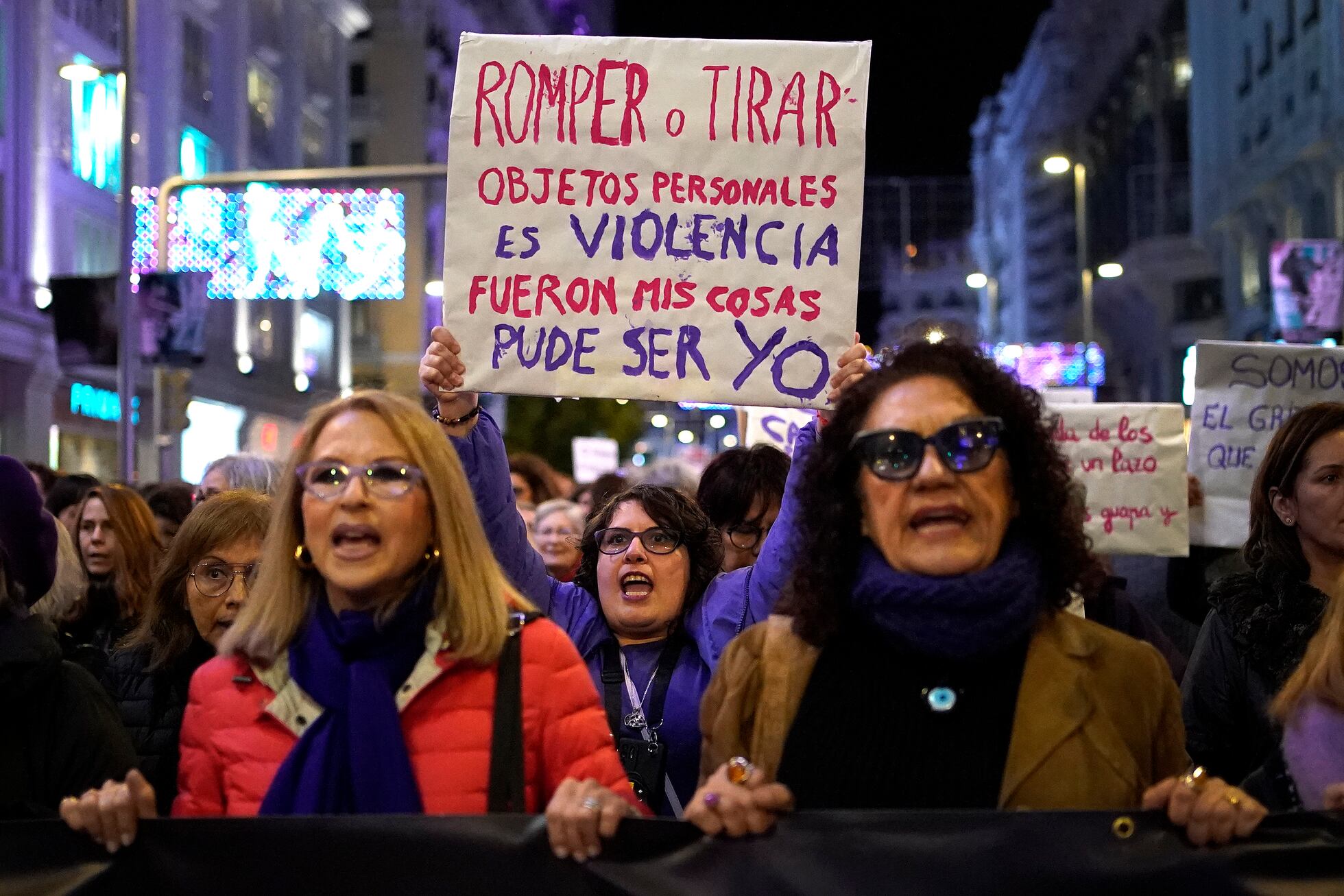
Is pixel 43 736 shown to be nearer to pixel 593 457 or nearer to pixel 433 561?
pixel 433 561

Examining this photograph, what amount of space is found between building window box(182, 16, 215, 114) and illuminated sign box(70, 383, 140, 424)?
816cm

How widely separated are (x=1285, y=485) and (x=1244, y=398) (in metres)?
2.78

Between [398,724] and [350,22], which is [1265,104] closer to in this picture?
[350,22]

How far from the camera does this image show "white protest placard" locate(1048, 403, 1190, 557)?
6941 millimetres

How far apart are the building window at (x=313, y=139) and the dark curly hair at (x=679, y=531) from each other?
40.7 meters

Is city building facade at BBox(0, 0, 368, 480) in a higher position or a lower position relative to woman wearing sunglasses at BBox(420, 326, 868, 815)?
higher

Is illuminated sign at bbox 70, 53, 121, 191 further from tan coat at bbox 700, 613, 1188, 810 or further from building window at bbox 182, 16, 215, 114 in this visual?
tan coat at bbox 700, 613, 1188, 810

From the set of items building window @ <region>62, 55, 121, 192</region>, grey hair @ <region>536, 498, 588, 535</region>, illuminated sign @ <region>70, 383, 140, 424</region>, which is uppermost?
building window @ <region>62, 55, 121, 192</region>

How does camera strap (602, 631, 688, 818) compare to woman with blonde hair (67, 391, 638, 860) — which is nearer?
woman with blonde hair (67, 391, 638, 860)

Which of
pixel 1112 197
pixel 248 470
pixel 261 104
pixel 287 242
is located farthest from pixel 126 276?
pixel 1112 197

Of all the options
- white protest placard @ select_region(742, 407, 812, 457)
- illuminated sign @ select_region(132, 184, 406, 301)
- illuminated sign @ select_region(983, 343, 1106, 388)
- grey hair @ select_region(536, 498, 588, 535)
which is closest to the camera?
grey hair @ select_region(536, 498, 588, 535)

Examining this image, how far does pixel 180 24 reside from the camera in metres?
34.9

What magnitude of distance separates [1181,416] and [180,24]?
3175 centimetres

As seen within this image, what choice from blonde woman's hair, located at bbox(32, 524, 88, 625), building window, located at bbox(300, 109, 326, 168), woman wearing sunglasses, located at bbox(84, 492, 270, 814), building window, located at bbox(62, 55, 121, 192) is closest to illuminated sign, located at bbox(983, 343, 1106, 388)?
building window, located at bbox(300, 109, 326, 168)
